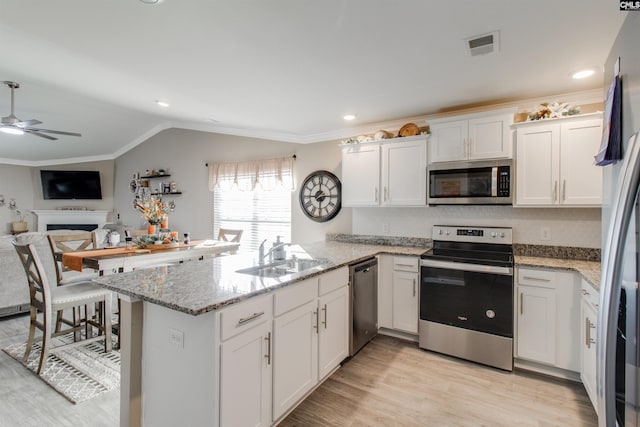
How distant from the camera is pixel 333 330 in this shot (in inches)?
98.9

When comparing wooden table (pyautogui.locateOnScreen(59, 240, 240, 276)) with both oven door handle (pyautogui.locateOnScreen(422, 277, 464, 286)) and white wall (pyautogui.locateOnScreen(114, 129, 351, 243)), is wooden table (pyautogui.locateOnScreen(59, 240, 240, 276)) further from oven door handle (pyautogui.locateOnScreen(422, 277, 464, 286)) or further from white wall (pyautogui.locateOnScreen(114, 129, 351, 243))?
oven door handle (pyautogui.locateOnScreen(422, 277, 464, 286))

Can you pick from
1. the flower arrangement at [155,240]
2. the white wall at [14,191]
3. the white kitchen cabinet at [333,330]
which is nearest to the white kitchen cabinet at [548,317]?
the white kitchen cabinet at [333,330]

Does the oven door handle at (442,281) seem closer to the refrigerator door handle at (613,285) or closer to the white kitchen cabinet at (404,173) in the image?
the white kitchen cabinet at (404,173)

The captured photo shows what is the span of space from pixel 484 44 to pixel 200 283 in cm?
236

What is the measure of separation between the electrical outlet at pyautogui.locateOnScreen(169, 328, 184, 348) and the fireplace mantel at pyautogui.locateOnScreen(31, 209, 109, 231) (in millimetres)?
7123

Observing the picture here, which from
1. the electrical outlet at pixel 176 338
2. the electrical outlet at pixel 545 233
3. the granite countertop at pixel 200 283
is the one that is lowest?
the electrical outlet at pixel 176 338

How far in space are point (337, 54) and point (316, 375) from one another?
2.36 m

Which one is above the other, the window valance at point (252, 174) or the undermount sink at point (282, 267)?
the window valance at point (252, 174)

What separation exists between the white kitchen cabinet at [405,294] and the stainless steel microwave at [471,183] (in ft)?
2.33

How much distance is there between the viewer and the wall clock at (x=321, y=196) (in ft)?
13.7

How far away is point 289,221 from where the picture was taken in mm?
4777

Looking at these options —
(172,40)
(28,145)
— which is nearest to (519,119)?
(172,40)

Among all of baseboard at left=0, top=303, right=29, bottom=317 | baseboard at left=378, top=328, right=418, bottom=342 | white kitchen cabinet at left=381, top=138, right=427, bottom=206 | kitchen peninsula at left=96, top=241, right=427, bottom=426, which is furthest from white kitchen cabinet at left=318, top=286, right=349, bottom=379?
baseboard at left=0, top=303, right=29, bottom=317

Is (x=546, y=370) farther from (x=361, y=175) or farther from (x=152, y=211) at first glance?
(x=152, y=211)
